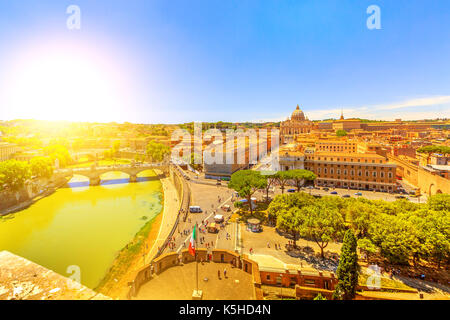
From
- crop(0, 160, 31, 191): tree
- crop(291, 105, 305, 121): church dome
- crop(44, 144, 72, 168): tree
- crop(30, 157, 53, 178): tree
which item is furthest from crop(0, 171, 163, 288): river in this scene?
crop(291, 105, 305, 121): church dome

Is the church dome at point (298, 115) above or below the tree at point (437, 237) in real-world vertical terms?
above

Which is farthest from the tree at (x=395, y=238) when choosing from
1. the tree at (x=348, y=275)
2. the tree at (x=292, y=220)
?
the tree at (x=292, y=220)

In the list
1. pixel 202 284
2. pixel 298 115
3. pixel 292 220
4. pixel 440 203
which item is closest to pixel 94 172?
pixel 292 220

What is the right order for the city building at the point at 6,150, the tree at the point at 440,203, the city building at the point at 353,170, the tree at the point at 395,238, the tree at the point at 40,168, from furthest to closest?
the city building at the point at 6,150
the tree at the point at 40,168
the city building at the point at 353,170
the tree at the point at 440,203
the tree at the point at 395,238

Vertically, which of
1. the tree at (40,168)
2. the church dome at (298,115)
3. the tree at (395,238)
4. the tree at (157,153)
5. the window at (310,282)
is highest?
the church dome at (298,115)

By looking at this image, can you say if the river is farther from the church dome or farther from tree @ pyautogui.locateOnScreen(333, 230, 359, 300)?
the church dome

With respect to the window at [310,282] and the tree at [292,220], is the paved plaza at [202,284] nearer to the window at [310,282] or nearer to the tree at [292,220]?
the window at [310,282]
